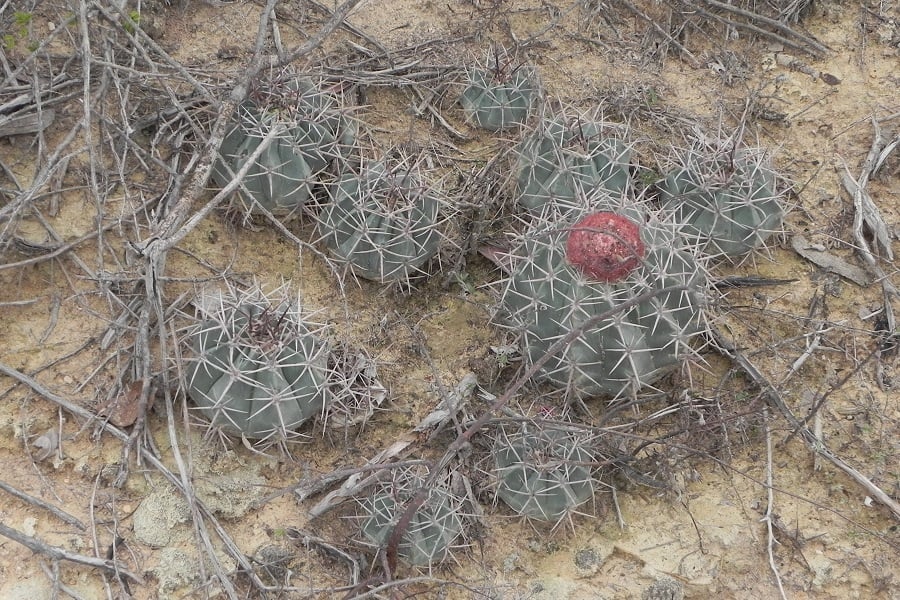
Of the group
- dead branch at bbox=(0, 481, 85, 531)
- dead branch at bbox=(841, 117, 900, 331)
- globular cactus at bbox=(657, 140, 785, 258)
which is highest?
globular cactus at bbox=(657, 140, 785, 258)

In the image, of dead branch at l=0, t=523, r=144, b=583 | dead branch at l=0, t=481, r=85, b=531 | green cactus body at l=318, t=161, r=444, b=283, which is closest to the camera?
dead branch at l=0, t=523, r=144, b=583

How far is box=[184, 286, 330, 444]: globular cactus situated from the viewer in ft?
9.91

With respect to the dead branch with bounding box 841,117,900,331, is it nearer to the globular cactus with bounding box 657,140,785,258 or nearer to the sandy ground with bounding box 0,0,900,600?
the sandy ground with bounding box 0,0,900,600

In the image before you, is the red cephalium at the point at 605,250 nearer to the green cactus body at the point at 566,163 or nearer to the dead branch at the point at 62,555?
the green cactus body at the point at 566,163

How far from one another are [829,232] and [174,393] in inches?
126

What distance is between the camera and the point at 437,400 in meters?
3.49

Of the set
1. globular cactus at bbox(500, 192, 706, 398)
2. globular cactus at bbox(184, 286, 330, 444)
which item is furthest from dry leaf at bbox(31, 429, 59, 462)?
globular cactus at bbox(500, 192, 706, 398)

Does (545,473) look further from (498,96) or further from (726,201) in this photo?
(498,96)

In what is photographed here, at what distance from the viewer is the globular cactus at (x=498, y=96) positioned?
4332mm

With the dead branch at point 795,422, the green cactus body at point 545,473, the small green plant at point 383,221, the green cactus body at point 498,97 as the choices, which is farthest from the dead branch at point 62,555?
the green cactus body at point 498,97

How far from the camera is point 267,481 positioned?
323 centimetres

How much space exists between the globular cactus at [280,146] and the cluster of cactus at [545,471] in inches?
59.4

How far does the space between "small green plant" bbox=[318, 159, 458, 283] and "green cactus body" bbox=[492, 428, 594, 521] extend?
0.97 meters

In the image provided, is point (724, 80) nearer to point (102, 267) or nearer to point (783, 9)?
point (783, 9)
